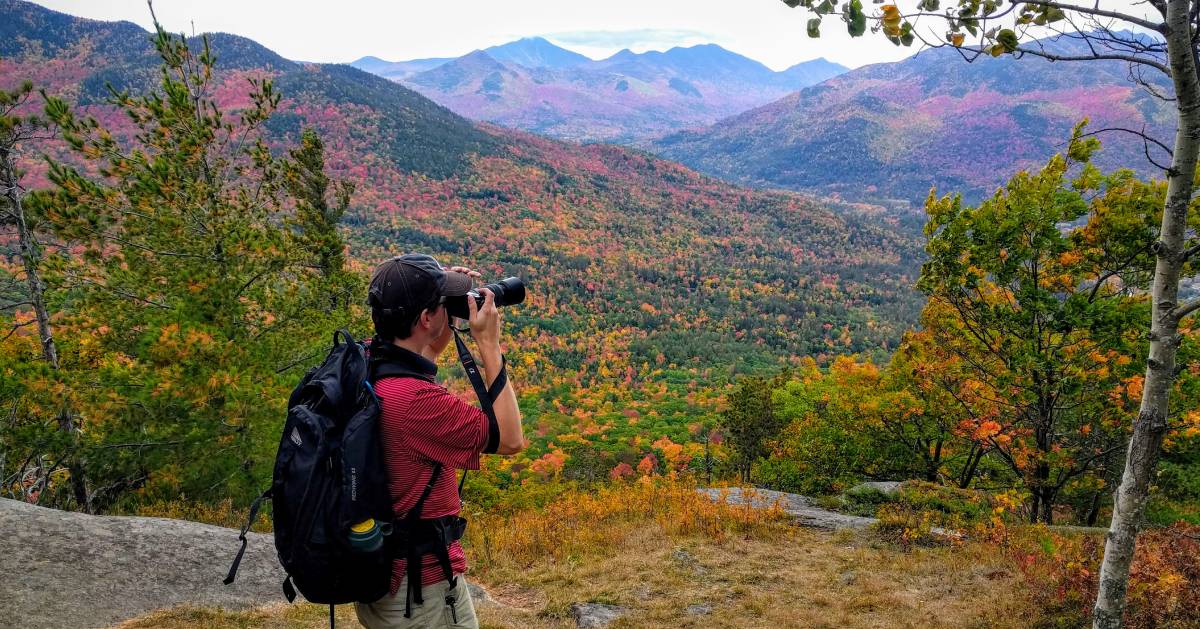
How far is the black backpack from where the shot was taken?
5.67ft

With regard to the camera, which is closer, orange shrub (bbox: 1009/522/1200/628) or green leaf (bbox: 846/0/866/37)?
green leaf (bbox: 846/0/866/37)

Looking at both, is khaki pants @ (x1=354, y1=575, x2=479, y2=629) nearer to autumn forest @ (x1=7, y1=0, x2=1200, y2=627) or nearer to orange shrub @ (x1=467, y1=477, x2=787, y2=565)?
autumn forest @ (x1=7, y1=0, x2=1200, y2=627)

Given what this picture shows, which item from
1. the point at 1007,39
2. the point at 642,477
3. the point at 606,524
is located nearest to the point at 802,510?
the point at 606,524

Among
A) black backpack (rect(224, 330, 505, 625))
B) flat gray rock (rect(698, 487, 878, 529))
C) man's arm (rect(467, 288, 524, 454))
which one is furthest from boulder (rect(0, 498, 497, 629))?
flat gray rock (rect(698, 487, 878, 529))

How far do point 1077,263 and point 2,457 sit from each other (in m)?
13.0

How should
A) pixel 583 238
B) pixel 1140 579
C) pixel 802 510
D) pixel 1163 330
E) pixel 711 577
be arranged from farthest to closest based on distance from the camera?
1. pixel 583 238
2. pixel 802 510
3. pixel 711 577
4. pixel 1140 579
5. pixel 1163 330

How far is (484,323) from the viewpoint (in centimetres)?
198

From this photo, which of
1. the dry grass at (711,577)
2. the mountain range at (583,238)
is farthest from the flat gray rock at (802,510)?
the mountain range at (583,238)

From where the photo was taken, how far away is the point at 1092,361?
7230mm

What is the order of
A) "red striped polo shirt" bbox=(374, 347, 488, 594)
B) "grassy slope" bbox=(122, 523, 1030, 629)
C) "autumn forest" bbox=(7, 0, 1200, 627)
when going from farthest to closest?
1. "autumn forest" bbox=(7, 0, 1200, 627)
2. "grassy slope" bbox=(122, 523, 1030, 629)
3. "red striped polo shirt" bbox=(374, 347, 488, 594)

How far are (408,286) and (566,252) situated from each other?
266 ft

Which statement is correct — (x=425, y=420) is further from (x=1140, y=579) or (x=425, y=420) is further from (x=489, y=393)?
(x=1140, y=579)

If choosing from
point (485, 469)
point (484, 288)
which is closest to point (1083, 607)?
point (484, 288)

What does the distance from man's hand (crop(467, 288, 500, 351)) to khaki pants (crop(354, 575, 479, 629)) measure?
2.68 ft
